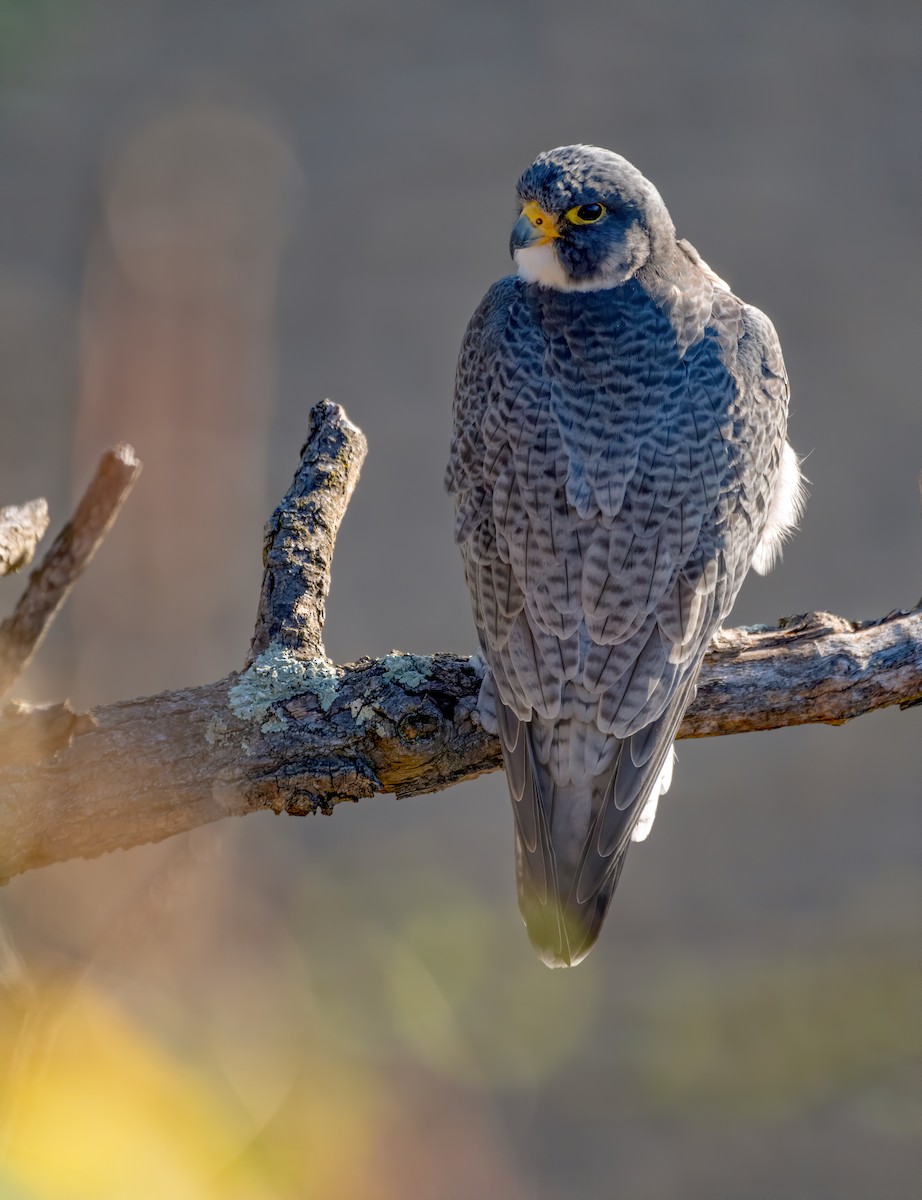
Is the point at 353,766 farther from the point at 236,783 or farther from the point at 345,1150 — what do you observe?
the point at 345,1150

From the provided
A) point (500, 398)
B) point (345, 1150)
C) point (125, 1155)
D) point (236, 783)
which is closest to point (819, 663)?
point (500, 398)

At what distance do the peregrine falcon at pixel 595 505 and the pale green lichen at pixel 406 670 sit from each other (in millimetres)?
142

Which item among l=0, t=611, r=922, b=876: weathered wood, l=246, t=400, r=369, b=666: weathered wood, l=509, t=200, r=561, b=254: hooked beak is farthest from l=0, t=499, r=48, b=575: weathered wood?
l=509, t=200, r=561, b=254: hooked beak

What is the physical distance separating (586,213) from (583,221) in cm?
2

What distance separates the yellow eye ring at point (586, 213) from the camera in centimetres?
269

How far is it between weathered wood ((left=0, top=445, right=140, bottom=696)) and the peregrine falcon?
1.31 m

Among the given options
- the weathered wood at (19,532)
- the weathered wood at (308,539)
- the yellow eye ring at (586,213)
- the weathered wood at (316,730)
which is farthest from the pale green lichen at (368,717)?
the yellow eye ring at (586,213)

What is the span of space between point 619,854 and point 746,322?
128 centimetres

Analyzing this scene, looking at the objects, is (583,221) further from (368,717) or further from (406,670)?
(368,717)

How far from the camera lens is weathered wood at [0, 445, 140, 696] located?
1.23m

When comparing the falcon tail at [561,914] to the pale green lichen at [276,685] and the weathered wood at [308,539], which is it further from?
the weathered wood at [308,539]

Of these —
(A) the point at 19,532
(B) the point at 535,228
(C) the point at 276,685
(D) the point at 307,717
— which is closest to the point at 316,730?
(D) the point at 307,717

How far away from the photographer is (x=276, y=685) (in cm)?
240

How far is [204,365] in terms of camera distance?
4340 mm
